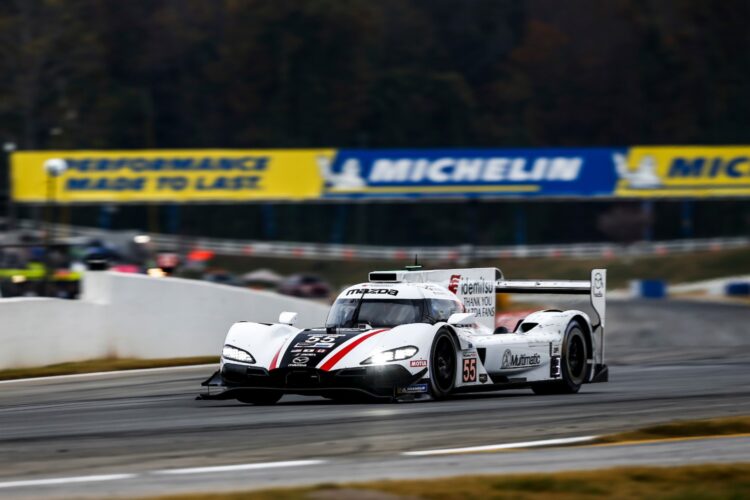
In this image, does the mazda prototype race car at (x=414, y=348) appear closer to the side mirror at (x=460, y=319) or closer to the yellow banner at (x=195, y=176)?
the side mirror at (x=460, y=319)

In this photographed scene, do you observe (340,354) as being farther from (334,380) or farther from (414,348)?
(414,348)

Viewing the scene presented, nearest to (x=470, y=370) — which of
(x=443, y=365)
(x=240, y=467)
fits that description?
(x=443, y=365)

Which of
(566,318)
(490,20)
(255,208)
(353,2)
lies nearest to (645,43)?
(490,20)

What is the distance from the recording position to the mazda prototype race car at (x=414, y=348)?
13539 mm

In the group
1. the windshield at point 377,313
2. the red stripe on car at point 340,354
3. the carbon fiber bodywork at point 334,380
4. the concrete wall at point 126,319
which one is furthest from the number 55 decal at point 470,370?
the concrete wall at point 126,319

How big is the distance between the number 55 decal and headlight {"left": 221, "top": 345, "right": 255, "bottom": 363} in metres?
2.31

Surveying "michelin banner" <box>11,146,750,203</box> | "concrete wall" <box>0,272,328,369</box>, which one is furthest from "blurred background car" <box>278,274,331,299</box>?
"concrete wall" <box>0,272,328,369</box>

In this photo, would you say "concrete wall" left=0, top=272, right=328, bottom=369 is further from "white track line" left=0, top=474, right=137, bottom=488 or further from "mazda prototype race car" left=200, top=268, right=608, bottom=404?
"white track line" left=0, top=474, right=137, bottom=488

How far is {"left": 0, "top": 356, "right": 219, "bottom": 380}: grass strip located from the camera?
60.2 feet

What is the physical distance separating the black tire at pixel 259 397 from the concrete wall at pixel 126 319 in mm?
5710

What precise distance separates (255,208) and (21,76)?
17.5m

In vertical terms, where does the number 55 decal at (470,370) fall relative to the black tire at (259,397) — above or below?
above

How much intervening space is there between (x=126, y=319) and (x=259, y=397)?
7430 mm

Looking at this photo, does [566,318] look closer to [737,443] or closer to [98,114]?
[737,443]
